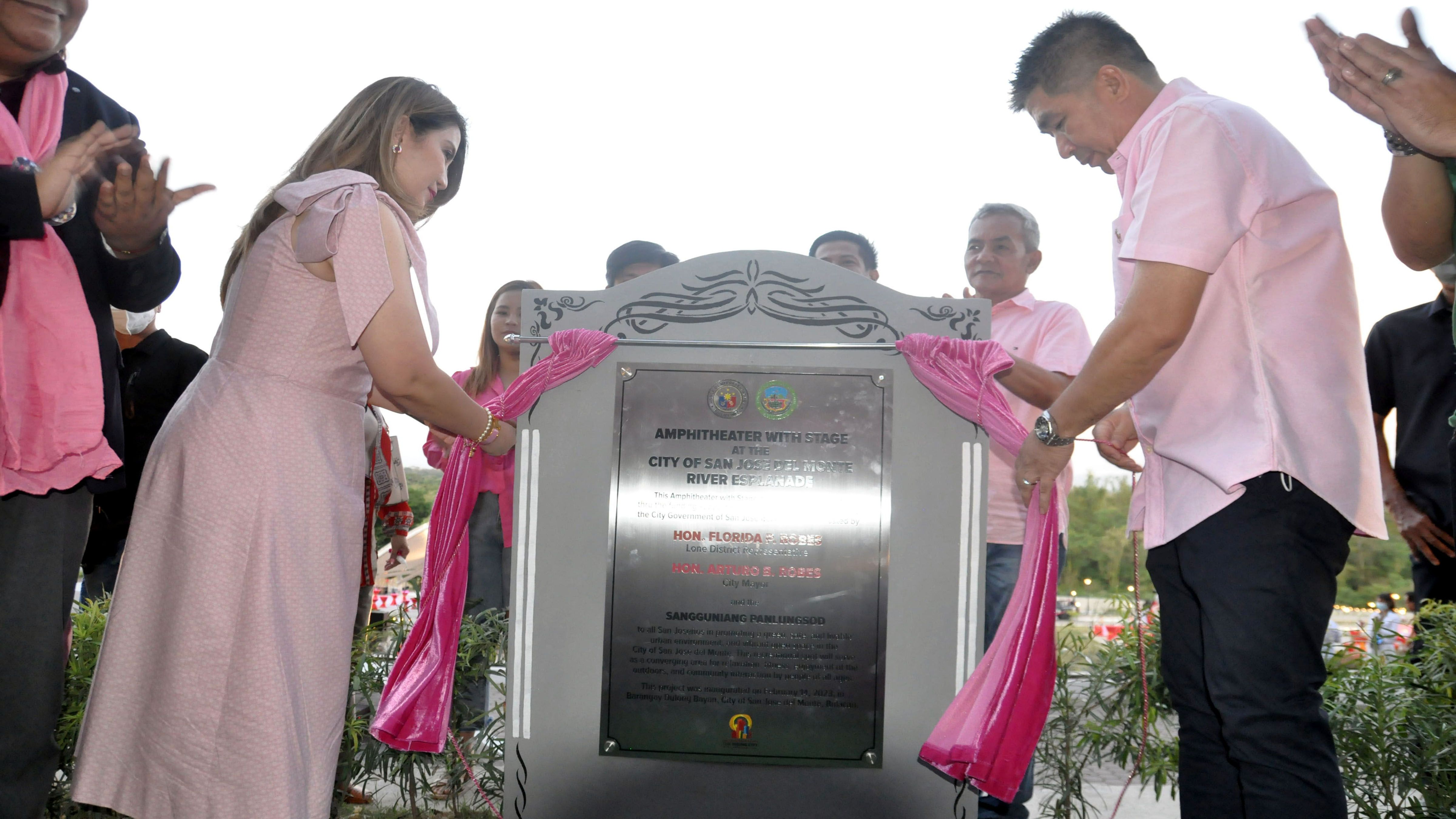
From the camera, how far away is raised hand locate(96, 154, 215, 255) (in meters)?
1.89

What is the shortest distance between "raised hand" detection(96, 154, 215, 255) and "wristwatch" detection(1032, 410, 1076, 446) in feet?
6.18

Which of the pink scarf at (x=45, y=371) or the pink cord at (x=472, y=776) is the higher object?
the pink scarf at (x=45, y=371)

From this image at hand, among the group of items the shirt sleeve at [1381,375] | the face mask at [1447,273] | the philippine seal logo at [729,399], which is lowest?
the philippine seal logo at [729,399]

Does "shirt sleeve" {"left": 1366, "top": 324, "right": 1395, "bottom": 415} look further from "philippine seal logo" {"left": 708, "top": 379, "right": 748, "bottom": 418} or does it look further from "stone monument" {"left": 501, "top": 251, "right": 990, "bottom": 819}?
"philippine seal logo" {"left": 708, "top": 379, "right": 748, "bottom": 418}

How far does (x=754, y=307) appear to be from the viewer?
2.67 meters

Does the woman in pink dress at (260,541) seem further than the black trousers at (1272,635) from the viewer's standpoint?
Yes

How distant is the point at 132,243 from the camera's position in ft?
6.41

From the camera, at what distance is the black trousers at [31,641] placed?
1.76 m

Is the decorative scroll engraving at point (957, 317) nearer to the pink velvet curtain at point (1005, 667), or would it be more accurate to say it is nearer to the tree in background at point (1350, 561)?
the pink velvet curtain at point (1005, 667)

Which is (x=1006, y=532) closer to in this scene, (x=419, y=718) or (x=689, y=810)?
(x=689, y=810)

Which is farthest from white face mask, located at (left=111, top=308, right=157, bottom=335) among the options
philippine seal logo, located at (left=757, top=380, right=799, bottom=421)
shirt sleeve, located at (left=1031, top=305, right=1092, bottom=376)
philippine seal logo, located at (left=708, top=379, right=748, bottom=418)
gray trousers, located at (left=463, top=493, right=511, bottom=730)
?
shirt sleeve, located at (left=1031, top=305, right=1092, bottom=376)

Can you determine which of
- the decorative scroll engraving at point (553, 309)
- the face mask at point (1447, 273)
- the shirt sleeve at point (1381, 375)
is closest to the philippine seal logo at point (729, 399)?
the decorative scroll engraving at point (553, 309)

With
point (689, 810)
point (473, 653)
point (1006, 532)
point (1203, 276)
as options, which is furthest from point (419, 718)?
point (1203, 276)

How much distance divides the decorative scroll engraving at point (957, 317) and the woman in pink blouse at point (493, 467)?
4.56 feet
